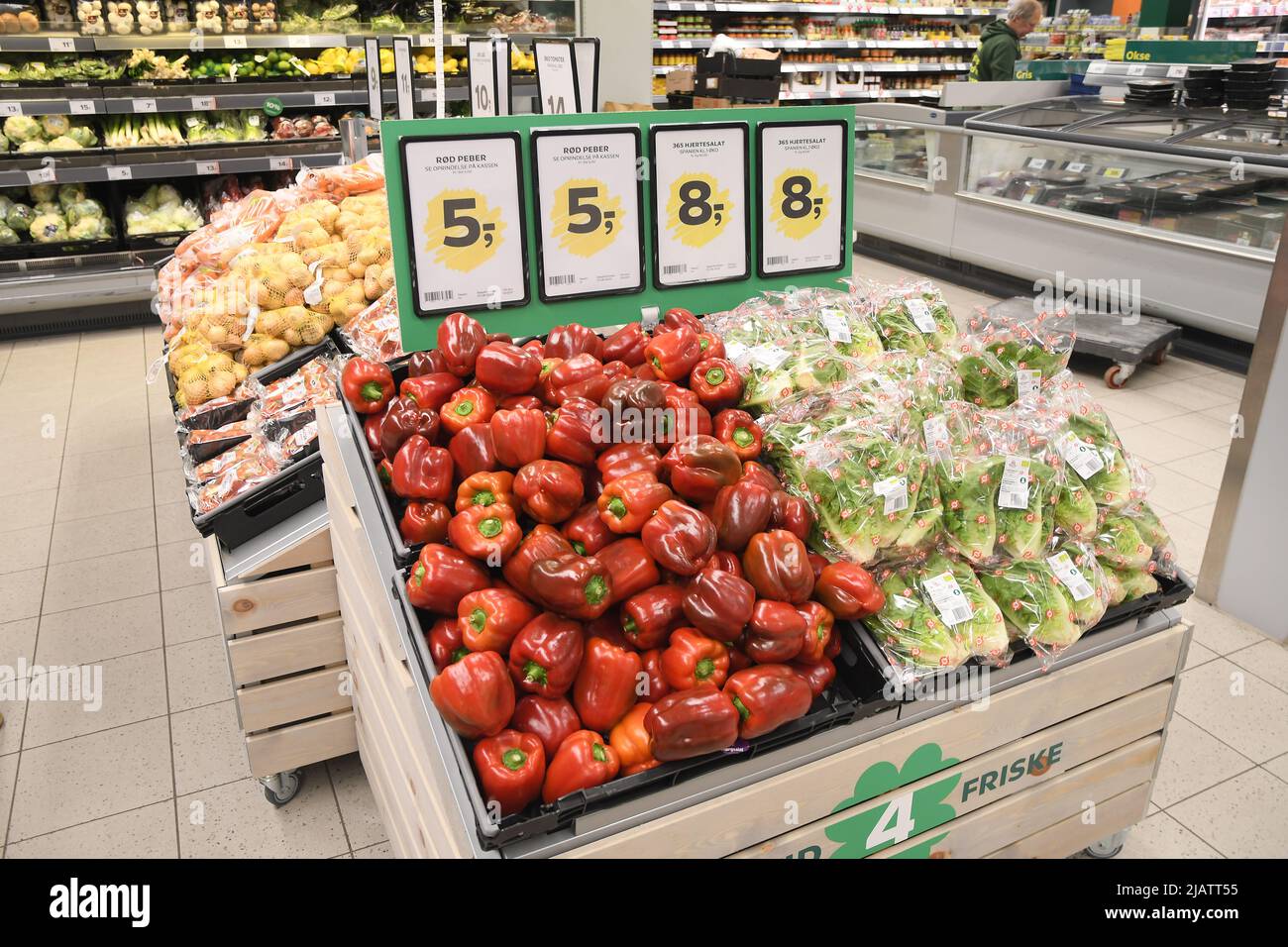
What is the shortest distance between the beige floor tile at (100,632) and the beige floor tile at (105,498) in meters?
0.78

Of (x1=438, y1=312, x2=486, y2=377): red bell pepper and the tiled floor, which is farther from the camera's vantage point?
the tiled floor

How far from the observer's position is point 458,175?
2014mm

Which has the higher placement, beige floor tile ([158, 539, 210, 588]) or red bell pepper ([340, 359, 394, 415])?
red bell pepper ([340, 359, 394, 415])

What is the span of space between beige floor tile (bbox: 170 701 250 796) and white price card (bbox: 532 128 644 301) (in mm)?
1492

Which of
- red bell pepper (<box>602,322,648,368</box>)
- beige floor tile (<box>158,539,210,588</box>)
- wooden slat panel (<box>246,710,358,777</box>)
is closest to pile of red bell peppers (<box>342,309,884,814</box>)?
red bell pepper (<box>602,322,648,368</box>)

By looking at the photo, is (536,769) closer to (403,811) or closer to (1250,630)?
(403,811)

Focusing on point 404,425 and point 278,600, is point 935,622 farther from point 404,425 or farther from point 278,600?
point 278,600

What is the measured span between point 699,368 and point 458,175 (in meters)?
0.71

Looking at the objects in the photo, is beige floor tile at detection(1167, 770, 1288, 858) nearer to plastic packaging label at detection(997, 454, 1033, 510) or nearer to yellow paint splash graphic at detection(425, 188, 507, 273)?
plastic packaging label at detection(997, 454, 1033, 510)

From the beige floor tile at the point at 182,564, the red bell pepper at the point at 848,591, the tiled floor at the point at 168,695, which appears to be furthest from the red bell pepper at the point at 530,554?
the beige floor tile at the point at 182,564

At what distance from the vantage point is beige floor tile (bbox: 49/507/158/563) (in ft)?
11.5

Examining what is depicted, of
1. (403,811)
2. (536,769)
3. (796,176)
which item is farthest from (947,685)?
(796,176)

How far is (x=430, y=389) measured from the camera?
1693 mm

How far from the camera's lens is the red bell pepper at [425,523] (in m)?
1.52
